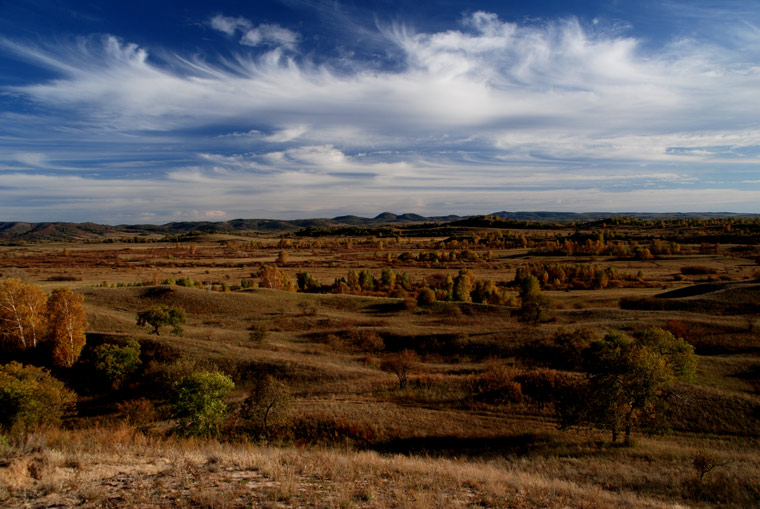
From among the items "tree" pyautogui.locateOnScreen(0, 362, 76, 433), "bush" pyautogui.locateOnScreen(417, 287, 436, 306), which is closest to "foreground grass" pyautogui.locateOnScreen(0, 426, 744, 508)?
"tree" pyautogui.locateOnScreen(0, 362, 76, 433)

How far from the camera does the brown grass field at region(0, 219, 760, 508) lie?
10.0 meters

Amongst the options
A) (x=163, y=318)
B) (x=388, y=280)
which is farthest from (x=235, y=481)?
(x=388, y=280)

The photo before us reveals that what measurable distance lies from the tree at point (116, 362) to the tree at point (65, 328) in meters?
3.08

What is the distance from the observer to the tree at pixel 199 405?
2095cm

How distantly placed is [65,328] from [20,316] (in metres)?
6.76

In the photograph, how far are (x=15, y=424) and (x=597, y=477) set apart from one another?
2989 centimetres

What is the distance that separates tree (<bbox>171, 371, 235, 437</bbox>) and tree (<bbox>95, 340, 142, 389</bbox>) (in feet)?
51.0

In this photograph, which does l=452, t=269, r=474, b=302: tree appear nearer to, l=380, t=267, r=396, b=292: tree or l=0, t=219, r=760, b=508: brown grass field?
l=0, t=219, r=760, b=508: brown grass field

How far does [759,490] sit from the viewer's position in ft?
49.0

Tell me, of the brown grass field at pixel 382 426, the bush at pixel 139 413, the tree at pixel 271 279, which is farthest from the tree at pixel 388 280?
the bush at pixel 139 413

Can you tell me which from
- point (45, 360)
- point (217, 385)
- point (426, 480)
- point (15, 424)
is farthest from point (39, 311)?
point (426, 480)

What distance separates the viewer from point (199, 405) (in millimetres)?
21469

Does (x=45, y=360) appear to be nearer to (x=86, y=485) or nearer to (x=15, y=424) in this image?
(x=15, y=424)

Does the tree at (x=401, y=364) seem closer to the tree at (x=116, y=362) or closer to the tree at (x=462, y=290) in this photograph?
the tree at (x=116, y=362)
